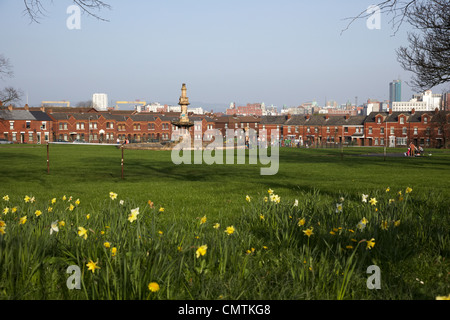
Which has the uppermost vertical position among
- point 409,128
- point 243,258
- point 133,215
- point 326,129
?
point 409,128

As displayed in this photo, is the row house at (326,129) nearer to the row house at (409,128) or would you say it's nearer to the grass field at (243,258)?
the row house at (409,128)

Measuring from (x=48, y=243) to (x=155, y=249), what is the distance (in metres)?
1.35

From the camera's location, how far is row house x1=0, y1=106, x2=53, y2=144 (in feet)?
301

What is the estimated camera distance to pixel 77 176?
797 inches

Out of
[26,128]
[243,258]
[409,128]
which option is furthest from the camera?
[26,128]

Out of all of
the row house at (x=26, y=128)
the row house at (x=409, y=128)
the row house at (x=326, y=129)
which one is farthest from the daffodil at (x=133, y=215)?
the row house at (x=26, y=128)

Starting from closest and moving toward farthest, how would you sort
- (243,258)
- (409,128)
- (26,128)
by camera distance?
(243,258)
(409,128)
(26,128)

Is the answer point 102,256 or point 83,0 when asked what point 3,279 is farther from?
point 83,0

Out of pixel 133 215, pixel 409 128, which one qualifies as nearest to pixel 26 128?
pixel 409 128

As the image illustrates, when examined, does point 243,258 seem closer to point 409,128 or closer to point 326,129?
point 409,128

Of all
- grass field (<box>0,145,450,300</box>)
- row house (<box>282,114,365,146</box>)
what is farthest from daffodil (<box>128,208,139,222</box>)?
row house (<box>282,114,365,146</box>)

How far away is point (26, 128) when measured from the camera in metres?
93.2

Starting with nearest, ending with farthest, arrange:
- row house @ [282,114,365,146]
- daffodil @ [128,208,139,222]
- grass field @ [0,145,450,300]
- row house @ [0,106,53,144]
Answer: grass field @ [0,145,450,300] < daffodil @ [128,208,139,222] < row house @ [0,106,53,144] < row house @ [282,114,365,146]

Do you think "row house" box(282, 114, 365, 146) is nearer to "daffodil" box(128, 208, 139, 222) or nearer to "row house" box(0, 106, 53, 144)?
"row house" box(0, 106, 53, 144)
